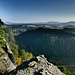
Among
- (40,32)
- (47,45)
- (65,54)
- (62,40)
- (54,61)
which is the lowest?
(54,61)

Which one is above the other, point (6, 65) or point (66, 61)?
point (6, 65)

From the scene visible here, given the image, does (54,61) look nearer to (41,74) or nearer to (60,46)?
(60,46)

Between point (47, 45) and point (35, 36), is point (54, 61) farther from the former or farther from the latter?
point (35, 36)

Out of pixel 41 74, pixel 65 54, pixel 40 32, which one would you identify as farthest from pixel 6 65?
pixel 40 32

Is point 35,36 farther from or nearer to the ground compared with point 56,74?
nearer to the ground

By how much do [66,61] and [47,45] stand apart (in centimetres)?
3133

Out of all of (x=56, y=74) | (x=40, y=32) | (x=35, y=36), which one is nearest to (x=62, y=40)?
(x=40, y=32)

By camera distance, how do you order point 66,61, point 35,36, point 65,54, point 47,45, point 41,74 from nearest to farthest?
point 41,74, point 66,61, point 65,54, point 47,45, point 35,36

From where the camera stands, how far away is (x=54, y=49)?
8200cm

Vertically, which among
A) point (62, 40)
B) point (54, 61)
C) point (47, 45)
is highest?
point (62, 40)

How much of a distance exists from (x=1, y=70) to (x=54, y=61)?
226 feet

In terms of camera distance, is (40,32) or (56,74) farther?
(40,32)

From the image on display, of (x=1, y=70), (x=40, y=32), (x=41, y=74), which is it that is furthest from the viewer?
(x=40, y=32)

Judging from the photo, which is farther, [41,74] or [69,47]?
[69,47]
